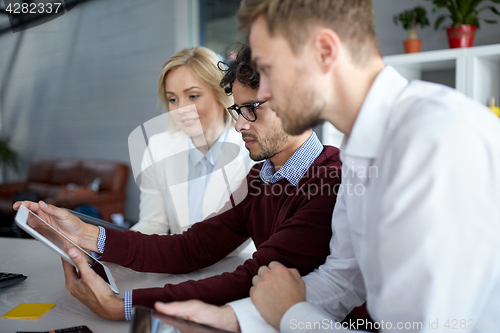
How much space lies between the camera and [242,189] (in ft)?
4.83

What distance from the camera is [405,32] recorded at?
8.86 ft

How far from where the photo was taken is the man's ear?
2.43ft

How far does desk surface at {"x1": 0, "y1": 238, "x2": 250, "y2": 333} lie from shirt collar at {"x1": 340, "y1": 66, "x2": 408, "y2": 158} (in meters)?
0.65

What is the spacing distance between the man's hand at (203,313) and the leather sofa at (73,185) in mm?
3373

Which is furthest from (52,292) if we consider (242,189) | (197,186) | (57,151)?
(57,151)

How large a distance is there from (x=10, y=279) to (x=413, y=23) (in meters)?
2.47

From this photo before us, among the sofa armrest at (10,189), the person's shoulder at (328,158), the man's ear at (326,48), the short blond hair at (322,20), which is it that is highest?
the short blond hair at (322,20)

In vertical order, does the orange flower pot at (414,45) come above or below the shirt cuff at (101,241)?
above

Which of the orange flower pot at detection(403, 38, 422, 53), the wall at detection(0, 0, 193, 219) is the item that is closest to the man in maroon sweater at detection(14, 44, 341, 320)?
the orange flower pot at detection(403, 38, 422, 53)

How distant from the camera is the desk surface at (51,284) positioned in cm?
89

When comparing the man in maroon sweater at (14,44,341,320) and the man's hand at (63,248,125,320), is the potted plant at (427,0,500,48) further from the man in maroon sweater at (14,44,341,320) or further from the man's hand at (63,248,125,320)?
the man's hand at (63,248,125,320)

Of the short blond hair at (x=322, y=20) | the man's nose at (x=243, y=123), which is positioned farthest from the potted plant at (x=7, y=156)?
the short blond hair at (x=322, y=20)

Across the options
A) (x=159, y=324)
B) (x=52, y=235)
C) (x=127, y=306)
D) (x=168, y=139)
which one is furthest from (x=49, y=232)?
(x=168, y=139)

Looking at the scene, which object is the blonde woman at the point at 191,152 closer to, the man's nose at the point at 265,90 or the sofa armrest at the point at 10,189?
the man's nose at the point at 265,90
